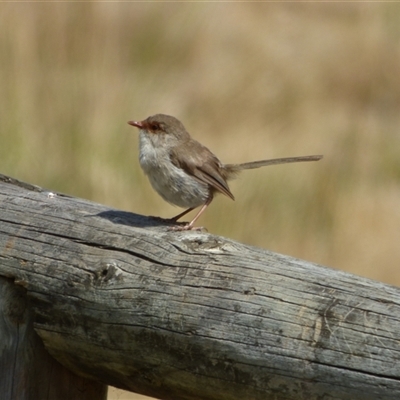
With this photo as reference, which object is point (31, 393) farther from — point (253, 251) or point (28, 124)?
point (28, 124)

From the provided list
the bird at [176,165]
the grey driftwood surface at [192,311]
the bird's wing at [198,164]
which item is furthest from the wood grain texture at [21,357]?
the bird's wing at [198,164]

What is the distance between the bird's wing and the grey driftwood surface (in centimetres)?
144

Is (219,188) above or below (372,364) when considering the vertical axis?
above

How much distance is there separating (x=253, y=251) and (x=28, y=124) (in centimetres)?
451

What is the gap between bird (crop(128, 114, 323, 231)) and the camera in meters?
4.66

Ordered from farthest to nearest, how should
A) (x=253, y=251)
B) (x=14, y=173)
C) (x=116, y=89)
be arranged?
1. (x=116, y=89)
2. (x=14, y=173)
3. (x=253, y=251)

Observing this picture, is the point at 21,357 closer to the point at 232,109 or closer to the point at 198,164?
the point at 198,164

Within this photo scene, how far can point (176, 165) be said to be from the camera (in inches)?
185

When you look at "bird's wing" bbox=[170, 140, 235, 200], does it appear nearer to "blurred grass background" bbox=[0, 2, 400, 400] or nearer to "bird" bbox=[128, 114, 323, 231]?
"bird" bbox=[128, 114, 323, 231]

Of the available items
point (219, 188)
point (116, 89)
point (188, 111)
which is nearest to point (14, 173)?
point (116, 89)

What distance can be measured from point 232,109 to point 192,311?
293 inches

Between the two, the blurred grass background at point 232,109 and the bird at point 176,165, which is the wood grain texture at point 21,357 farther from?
the blurred grass background at point 232,109

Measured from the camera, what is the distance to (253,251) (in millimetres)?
2701

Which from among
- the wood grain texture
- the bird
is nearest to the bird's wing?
the bird
